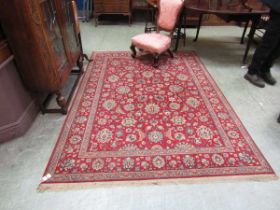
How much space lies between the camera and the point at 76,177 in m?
1.43

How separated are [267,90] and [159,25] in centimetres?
170

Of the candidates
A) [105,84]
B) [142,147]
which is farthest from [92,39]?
[142,147]

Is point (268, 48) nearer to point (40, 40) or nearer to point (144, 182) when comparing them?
point (144, 182)

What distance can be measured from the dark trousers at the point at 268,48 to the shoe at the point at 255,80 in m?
0.05

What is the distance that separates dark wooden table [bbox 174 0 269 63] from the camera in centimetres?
247

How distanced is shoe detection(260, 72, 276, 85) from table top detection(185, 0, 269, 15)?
0.76 m

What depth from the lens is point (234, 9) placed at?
2.55 metres

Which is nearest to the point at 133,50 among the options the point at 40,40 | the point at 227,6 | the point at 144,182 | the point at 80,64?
the point at 80,64

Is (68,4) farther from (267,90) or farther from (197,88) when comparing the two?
(267,90)

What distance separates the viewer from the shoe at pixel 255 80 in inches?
94.3

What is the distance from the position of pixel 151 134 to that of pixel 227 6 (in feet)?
6.87

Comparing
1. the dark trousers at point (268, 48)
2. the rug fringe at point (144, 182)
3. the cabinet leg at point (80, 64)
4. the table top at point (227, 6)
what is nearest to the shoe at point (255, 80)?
the dark trousers at point (268, 48)

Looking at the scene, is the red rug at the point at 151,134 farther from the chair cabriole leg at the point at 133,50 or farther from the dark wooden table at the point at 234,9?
the dark wooden table at the point at 234,9

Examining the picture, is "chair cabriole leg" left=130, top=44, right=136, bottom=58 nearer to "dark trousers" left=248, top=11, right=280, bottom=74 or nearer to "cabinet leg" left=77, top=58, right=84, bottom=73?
"cabinet leg" left=77, top=58, right=84, bottom=73
